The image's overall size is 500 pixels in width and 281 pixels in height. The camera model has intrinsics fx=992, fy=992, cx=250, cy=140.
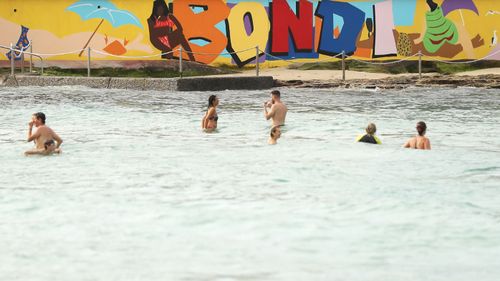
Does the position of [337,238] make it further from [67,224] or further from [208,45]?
[208,45]

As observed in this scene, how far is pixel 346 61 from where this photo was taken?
3023 centimetres

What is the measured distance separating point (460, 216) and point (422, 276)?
2238 millimetres

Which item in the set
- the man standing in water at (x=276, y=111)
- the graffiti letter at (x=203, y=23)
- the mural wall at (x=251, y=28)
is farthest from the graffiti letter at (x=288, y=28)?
the man standing in water at (x=276, y=111)

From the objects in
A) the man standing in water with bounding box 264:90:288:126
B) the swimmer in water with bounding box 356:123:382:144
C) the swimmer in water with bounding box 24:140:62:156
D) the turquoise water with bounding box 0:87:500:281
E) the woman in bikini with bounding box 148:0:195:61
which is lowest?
the turquoise water with bounding box 0:87:500:281

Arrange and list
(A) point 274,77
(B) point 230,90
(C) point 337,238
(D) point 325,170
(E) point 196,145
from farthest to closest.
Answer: (A) point 274,77
(B) point 230,90
(E) point 196,145
(D) point 325,170
(C) point 337,238

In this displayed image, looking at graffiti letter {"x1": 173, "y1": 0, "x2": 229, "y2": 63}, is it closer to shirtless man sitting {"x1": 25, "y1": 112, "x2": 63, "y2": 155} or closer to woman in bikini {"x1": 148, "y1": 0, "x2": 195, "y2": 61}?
woman in bikini {"x1": 148, "y1": 0, "x2": 195, "y2": 61}

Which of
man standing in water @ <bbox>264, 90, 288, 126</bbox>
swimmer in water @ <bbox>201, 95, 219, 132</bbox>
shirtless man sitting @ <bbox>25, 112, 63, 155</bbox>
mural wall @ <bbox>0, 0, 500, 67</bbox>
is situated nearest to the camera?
shirtless man sitting @ <bbox>25, 112, 63, 155</bbox>

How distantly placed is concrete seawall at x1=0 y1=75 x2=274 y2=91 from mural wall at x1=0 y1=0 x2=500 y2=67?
3173 mm

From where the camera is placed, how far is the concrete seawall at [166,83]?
1017 inches

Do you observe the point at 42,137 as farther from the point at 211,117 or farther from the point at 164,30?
the point at 164,30

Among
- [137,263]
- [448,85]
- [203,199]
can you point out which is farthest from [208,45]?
[137,263]

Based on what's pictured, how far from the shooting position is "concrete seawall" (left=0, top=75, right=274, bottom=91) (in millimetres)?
25844

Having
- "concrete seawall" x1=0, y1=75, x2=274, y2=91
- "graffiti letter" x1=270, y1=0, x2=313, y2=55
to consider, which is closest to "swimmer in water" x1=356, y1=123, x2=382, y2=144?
"concrete seawall" x1=0, y1=75, x2=274, y2=91

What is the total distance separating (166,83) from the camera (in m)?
25.8
